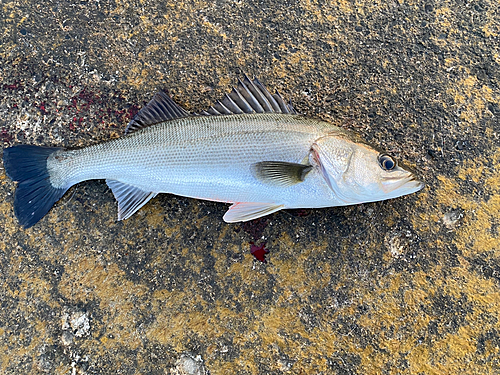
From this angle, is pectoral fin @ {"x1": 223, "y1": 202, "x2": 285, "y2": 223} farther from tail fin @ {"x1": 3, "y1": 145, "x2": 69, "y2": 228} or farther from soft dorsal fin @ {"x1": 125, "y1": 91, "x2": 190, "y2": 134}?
tail fin @ {"x1": 3, "y1": 145, "x2": 69, "y2": 228}

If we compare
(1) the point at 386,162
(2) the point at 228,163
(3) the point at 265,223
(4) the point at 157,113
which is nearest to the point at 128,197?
(4) the point at 157,113

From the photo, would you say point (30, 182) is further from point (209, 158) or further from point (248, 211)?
point (248, 211)

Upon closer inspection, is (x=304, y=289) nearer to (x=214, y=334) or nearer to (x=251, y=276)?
(x=251, y=276)

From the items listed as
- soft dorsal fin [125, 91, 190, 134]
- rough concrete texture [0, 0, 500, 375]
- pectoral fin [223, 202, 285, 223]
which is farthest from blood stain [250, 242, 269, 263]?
soft dorsal fin [125, 91, 190, 134]

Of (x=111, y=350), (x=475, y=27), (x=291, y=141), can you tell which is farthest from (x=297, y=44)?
(x=111, y=350)

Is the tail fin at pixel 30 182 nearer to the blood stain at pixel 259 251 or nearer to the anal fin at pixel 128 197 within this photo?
the anal fin at pixel 128 197

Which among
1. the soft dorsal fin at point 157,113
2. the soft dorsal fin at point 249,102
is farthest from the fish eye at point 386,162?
the soft dorsal fin at point 157,113
